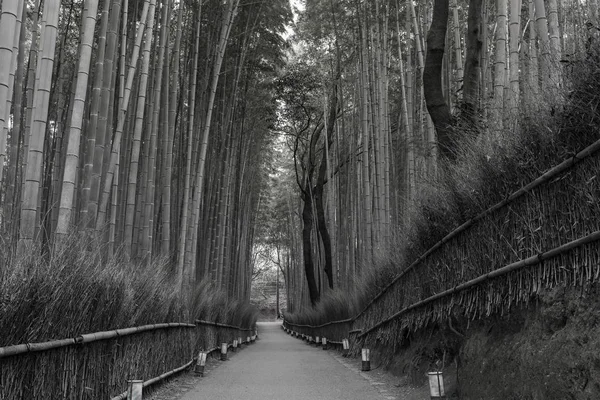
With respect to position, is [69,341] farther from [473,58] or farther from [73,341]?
[473,58]

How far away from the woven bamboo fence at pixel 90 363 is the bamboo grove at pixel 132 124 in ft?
1.33

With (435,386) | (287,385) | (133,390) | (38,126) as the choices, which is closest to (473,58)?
(435,386)

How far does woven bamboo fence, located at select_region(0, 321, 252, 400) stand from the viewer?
6.70ft

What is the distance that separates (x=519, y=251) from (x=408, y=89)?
5.09 meters

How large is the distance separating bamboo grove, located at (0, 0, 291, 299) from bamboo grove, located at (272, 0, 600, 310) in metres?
1.35

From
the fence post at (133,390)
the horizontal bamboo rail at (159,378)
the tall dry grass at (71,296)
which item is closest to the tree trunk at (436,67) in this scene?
the tall dry grass at (71,296)

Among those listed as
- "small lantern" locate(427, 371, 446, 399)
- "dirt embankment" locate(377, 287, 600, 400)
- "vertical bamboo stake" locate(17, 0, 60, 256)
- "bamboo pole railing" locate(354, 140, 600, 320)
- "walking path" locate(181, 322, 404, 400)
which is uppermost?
"vertical bamboo stake" locate(17, 0, 60, 256)

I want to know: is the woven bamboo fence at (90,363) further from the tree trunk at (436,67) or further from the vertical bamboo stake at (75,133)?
the tree trunk at (436,67)

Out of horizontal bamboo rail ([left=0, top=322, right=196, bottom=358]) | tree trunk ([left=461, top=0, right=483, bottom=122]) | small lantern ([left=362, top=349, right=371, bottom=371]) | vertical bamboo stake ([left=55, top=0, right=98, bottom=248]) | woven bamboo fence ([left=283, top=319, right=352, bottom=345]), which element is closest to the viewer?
horizontal bamboo rail ([left=0, top=322, right=196, bottom=358])

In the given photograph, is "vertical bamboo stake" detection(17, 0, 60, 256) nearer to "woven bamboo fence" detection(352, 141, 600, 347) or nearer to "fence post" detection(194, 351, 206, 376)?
"woven bamboo fence" detection(352, 141, 600, 347)

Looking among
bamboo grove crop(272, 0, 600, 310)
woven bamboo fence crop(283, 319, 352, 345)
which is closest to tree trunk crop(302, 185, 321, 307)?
bamboo grove crop(272, 0, 600, 310)

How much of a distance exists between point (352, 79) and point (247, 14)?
11.0 ft

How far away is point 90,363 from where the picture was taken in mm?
2811

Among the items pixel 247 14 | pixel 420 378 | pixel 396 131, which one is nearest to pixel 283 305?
pixel 396 131
